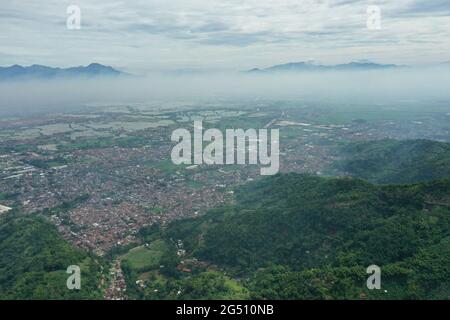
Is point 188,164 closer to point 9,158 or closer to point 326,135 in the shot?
point 9,158

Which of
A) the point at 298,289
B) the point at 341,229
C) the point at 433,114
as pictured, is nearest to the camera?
the point at 298,289

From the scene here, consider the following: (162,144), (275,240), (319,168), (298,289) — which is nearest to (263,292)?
(298,289)

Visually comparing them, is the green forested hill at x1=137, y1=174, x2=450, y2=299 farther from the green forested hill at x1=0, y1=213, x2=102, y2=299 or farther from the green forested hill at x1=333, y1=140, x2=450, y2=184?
the green forested hill at x1=333, y1=140, x2=450, y2=184

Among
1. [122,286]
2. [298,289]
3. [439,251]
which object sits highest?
[439,251]

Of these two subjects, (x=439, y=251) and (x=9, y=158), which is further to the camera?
(x=9, y=158)

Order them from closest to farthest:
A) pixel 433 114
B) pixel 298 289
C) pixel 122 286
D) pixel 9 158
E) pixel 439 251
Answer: pixel 298 289
pixel 439 251
pixel 122 286
pixel 9 158
pixel 433 114

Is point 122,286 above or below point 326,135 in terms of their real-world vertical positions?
below
